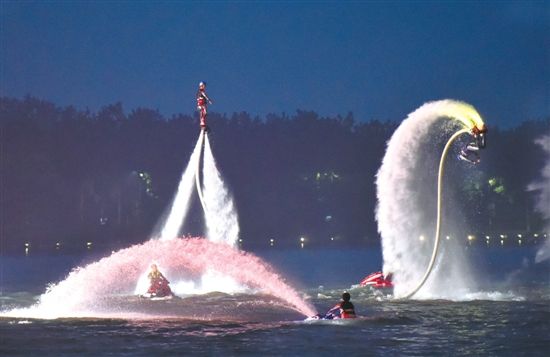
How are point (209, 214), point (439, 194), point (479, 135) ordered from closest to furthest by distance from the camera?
point (479, 135), point (439, 194), point (209, 214)

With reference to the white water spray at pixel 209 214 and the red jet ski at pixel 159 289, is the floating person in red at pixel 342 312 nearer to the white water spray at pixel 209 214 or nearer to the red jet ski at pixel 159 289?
the red jet ski at pixel 159 289

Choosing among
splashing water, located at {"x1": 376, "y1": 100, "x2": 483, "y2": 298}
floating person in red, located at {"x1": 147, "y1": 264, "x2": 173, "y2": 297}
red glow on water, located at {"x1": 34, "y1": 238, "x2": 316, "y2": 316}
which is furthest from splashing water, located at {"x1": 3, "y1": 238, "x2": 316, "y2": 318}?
splashing water, located at {"x1": 376, "y1": 100, "x2": 483, "y2": 298}

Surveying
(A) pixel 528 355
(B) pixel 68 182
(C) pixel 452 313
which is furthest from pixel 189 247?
(B) pixel 68 182

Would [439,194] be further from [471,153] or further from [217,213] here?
[217,213]

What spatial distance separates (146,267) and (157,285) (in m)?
5.09

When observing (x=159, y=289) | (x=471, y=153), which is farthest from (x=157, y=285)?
(x=471, y=153)

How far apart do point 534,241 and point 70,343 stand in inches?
6374

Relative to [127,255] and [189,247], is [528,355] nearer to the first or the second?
[189,247]

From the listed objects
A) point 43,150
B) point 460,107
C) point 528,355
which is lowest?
point 528,355

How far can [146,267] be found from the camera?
219ft

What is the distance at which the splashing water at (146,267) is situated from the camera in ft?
193

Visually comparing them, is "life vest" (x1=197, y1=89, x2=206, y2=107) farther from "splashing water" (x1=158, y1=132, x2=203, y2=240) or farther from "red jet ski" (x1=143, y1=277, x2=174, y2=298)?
"red jet ski" (x1=143, y1=277, x2=174, y2=298)

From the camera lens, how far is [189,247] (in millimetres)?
61625

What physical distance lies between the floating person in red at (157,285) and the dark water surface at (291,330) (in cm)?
116
